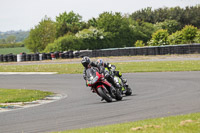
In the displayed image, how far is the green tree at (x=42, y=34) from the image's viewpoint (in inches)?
3880

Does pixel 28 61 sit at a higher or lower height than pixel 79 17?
lower

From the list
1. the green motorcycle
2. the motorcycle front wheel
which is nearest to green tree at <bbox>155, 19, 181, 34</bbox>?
the green motorcycle

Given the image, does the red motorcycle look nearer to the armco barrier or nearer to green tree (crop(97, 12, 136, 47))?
the armco barrier

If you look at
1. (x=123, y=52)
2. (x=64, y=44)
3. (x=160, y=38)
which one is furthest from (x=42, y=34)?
(x=123, y=52)

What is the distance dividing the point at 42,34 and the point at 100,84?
88.4 m

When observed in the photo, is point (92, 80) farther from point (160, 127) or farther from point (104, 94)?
point (160, 127)

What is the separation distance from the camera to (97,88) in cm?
1293

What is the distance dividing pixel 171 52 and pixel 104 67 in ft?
86.8

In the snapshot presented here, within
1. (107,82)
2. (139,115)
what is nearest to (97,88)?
(107,82)

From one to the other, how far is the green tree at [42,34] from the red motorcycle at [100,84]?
280ft

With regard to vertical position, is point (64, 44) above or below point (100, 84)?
above

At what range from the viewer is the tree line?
53.6 metres

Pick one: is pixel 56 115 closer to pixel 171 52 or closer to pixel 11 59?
pixel 171 52

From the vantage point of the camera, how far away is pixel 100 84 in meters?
13.0
